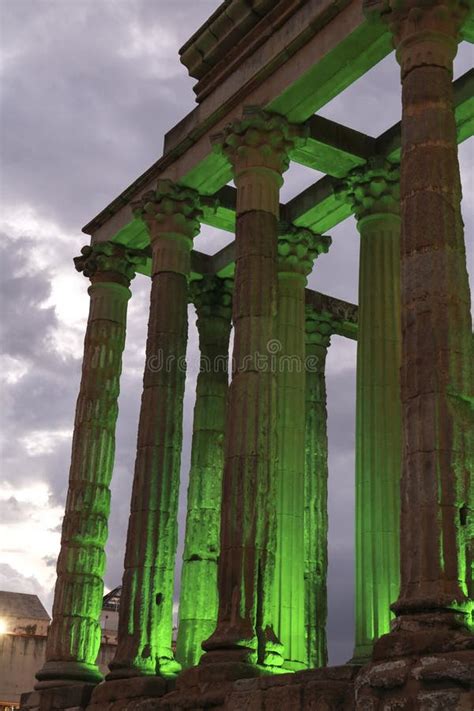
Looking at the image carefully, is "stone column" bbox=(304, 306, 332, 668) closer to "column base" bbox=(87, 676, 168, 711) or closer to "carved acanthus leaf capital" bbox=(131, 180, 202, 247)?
"carved acanthus leaf capital" bbox=(131, 180, 202, 247)

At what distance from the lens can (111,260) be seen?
119 feet

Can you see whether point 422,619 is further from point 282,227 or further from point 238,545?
point 282,227

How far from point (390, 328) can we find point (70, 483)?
12.4 m

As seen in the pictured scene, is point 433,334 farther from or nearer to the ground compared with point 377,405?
nearer to the ground

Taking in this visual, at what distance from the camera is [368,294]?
2914 cm

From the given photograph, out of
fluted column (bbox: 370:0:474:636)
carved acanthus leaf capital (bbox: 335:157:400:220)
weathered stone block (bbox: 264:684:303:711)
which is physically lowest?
weathered stone block (bbox: 264:684:303:711)

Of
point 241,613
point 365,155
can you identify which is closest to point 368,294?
point 365,155

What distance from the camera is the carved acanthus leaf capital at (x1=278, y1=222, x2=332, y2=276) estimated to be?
112 feet

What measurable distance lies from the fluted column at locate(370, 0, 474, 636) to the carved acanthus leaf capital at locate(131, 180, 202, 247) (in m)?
11.1

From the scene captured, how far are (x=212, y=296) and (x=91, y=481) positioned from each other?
362 inches

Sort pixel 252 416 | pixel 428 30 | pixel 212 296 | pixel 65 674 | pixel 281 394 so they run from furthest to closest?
pixel 212 296 < pixel 281 394 < pixel 65 674 < pixel 252 416 < pixel 428 30

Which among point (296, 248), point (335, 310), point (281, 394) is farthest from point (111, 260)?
point (335, 310)

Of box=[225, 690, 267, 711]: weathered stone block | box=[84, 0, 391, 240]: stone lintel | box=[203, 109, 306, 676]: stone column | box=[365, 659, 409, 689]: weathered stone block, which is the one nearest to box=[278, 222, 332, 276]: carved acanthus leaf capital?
box=[84, 0, 391, 240]: stone lintel

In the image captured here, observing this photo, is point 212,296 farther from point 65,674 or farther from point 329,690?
point 329,690
